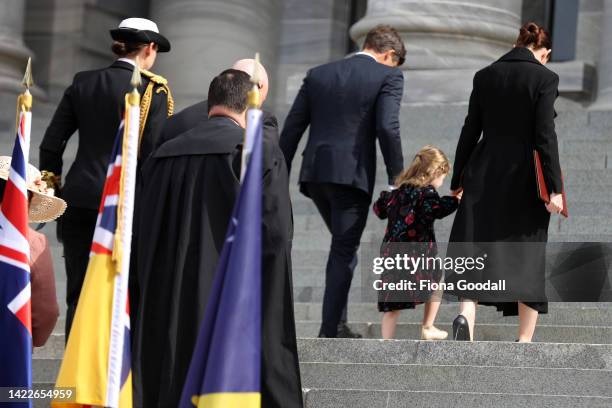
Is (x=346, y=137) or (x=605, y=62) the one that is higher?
(x=605, y=62)

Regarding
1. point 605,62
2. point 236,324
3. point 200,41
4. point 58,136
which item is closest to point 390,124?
point 58,136

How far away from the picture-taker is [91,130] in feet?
29.6

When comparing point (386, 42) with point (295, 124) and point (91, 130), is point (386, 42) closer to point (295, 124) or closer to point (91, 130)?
point (295, 124)

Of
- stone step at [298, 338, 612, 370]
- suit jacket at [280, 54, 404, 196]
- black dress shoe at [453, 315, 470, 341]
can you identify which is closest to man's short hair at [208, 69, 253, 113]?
stone step at [298, 338, 612, 370]

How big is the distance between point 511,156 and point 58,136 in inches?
95.5

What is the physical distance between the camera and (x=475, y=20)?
14.6 metres

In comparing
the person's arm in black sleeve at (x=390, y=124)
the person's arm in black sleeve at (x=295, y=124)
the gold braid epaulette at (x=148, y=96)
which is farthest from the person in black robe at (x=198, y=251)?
the person's arm in black sleeve at (x=295, y=124)

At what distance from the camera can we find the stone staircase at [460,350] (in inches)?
292

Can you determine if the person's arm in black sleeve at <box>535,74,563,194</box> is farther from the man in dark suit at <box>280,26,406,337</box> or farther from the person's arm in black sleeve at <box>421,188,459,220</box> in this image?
the man in dark suit at <box>280,26,406,337</box>

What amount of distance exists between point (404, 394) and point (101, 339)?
1.66m

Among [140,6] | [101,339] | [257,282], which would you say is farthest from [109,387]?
[140,6]

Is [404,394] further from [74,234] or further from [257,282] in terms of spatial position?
[74,234]

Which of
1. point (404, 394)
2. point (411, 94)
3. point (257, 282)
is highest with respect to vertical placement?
point (411, 94)

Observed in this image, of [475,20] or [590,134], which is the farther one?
[475,20]
